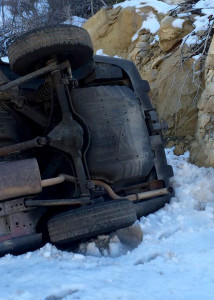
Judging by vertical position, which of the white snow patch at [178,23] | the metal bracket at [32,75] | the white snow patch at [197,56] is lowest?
the white snow patch at [197,56]

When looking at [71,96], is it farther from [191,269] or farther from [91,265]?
[191,269]

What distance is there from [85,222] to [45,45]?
141 centimetres

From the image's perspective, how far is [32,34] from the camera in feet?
10.4

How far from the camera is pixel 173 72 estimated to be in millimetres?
6086

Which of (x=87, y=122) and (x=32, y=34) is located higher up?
(x=32, y=34)

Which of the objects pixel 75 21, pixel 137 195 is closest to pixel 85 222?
pixel 137 195

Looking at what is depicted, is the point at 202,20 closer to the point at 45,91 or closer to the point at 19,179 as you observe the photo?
the point at 45,91

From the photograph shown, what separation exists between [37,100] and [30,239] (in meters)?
1.32

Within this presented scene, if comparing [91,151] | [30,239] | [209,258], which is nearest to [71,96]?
[91,151]

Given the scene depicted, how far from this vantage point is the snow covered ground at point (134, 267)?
2.32 meters

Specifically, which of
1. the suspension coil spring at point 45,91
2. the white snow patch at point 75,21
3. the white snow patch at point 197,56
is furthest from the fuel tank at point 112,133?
the white snow patch at point 75,21

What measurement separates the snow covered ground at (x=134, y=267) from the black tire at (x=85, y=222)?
0.41 ft

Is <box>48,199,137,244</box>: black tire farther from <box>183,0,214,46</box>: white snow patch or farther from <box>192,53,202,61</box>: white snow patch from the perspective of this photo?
<box>183,0,214,46</box>: white snow patch

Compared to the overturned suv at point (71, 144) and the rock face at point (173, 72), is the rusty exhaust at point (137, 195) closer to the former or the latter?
the overturned suv at point (71, 144)
